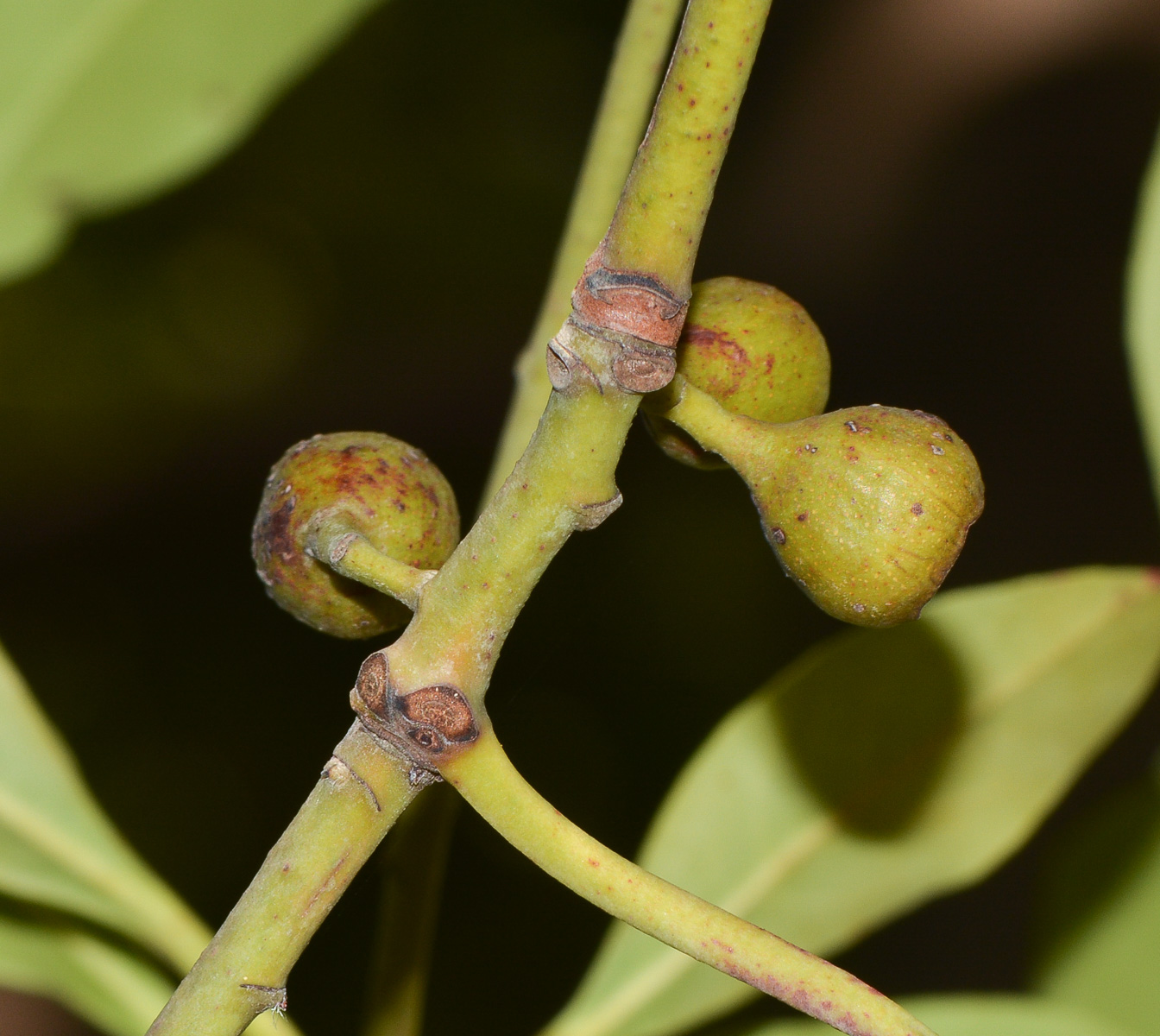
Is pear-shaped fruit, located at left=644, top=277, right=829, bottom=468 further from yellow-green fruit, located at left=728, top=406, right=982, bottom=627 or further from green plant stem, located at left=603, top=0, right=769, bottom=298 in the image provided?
green plant stem, located at left=603, top=0, right=769, bottom=298

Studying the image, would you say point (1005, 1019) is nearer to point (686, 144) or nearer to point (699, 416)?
point (699, 416)

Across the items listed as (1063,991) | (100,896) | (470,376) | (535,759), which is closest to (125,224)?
(470,376)

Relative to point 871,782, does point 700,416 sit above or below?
above

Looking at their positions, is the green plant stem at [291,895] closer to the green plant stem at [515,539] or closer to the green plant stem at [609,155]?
the green plant stem at [515,539]

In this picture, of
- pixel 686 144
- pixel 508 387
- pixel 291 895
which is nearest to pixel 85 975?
pixel 291 895

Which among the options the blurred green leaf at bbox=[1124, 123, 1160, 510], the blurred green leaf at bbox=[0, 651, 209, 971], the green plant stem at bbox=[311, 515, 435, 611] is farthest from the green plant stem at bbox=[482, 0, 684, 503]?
the blurred green leaf at bbox=[0, 651, 209, 971]

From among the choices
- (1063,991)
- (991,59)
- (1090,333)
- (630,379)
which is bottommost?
(1063,991)

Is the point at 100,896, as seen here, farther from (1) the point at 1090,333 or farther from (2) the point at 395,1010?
(1) the point at 1090,333

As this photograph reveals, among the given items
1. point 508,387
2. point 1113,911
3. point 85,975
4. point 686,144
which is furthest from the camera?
point 508,387
